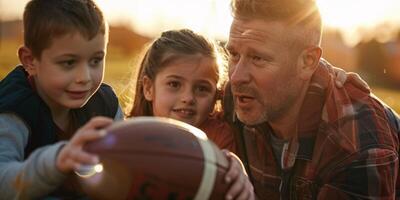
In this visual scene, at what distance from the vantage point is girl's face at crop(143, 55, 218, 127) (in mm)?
5078

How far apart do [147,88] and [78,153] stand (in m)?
2.12

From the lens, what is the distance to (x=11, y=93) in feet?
13.6

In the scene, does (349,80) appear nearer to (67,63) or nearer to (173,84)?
(173,84)

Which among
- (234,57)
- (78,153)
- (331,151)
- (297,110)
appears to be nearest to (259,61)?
(234,57)

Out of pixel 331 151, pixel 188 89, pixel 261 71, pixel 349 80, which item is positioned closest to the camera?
pixel 331 151

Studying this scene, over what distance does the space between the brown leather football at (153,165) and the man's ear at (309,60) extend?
1.35 metres

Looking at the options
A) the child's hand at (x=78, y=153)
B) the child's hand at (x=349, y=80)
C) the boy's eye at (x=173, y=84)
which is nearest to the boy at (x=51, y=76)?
the child's hand at (x=78, y=153)

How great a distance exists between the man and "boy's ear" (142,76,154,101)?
0.88m

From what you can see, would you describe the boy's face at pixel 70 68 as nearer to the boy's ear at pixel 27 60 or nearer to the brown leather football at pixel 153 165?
the boy's ear at pixel 27 60

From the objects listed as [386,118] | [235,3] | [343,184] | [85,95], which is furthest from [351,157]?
[85,95]

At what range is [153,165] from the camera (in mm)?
3393

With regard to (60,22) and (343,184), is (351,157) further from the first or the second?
(60,22)

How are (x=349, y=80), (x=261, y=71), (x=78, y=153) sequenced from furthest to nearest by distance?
(x=349, y=80), (x=261, y=71), (x=78, y=153)

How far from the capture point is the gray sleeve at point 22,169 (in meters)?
3.44
